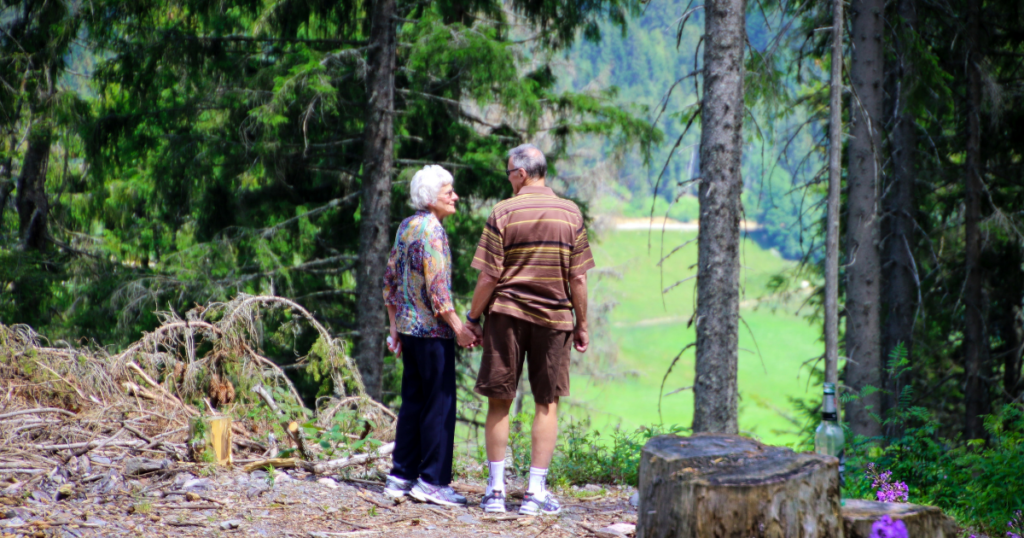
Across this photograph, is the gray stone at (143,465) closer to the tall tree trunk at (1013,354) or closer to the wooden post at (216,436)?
the wooden post at (216,436)

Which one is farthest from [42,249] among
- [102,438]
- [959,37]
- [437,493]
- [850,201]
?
[959,37]

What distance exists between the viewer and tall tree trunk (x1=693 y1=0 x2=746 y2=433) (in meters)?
6.07

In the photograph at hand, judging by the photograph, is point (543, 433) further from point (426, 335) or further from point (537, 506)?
point (426, 335)

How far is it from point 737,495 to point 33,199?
1256 cm

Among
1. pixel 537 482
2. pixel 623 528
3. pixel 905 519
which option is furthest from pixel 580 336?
pixel 905 519

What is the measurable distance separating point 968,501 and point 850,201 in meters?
5.26

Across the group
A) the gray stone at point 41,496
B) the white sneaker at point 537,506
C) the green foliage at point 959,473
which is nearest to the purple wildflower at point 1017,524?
the green foliage at point 959,473

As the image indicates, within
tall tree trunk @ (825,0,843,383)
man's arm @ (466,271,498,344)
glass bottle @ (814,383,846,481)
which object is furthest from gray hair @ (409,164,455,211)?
tall tree trunk @ (825,0,843,383)

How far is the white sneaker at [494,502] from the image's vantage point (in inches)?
170

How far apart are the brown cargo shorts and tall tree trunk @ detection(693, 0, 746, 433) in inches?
88.0

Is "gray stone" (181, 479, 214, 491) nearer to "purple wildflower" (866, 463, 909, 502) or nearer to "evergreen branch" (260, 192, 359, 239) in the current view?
"purple wildflower" (866, 463, 909, 502)

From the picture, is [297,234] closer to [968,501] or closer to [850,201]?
[850,201]

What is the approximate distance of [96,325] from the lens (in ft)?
34.1

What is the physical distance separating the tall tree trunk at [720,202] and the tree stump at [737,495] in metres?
2.92
